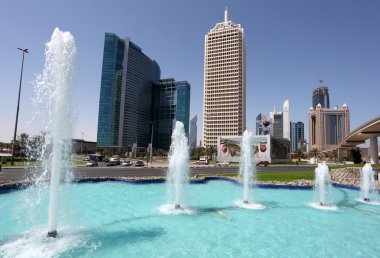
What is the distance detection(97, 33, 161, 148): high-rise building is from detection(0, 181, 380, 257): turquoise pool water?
141m

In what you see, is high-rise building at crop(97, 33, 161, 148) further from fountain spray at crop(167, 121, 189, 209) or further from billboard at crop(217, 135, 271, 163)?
fountain spray at crop(167, 121, 189, 209)

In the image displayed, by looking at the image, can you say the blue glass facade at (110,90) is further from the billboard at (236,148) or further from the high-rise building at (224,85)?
the billboard at (236,148)

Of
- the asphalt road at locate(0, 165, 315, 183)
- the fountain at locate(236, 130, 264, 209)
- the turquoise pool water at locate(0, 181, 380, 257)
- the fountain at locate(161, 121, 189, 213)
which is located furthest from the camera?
the asphalt road at locate(0, 165, 315, 183)

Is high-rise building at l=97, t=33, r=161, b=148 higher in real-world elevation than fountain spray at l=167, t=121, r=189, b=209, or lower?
higher

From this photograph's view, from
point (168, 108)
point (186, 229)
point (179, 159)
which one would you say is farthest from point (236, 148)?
point (168, 108)

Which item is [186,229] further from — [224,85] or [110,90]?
[110,90]

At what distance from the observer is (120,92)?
157250mm

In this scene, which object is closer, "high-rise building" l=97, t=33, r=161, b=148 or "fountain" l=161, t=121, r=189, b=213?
"fountain" l=161, t=121, r=189, b=213

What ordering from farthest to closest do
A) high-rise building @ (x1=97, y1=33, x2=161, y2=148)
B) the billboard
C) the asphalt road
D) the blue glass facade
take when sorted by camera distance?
high-rise building @ (x1=97, y1=33, x2=161, y2=148), the blue glass facade, the billboard, the asphalt road

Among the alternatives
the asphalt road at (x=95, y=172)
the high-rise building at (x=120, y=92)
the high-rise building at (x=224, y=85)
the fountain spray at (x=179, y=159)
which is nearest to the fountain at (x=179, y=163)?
the fountain spray at (x=179, y=159)

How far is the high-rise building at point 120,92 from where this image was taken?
152 meters

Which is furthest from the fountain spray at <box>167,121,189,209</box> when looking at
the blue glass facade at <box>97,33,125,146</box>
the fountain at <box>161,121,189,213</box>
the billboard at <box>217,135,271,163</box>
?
the blue glass facade at <box>97,33,125,146</box>

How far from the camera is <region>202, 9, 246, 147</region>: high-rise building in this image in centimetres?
14338

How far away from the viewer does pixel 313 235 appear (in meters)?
11.3
